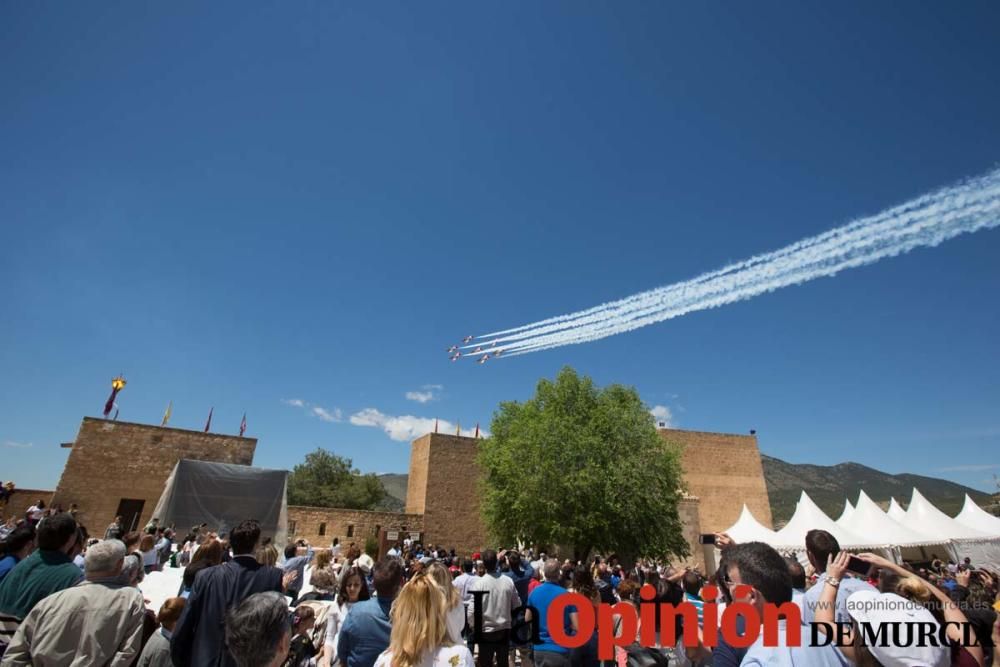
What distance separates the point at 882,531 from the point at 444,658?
24145mm

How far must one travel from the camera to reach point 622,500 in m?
A: 18.1

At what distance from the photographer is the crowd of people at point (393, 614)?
213 centimetres

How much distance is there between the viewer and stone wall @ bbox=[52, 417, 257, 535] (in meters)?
20.7

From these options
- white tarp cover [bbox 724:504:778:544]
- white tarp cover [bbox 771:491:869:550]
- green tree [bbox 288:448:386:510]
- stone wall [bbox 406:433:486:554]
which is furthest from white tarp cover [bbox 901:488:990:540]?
green tree [bbox 288:448:386:510]

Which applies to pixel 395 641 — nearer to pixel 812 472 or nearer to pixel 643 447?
pixel 643 447

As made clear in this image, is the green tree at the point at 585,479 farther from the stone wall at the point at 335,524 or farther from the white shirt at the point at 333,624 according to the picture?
the white shirt at the point at 333,624

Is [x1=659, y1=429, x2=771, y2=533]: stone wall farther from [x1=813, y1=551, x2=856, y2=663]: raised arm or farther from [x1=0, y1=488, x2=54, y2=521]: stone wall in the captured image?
[x1=0, y1=488, x2=54, y2=521]: stone wall

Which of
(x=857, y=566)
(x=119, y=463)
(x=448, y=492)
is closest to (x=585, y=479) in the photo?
(x=448, y=492)

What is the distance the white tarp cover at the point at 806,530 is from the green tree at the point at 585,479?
419 cm

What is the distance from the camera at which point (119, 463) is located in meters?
21.8

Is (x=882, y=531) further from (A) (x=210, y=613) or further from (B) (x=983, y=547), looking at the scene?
(A) (x=210, y=613)

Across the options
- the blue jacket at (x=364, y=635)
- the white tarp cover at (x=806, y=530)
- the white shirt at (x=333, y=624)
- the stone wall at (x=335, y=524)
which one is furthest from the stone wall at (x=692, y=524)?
the blue jacket at (x=364, y=635)

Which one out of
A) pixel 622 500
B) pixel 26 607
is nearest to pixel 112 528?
pixel 26 607

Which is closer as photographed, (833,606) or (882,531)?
(833,606)
